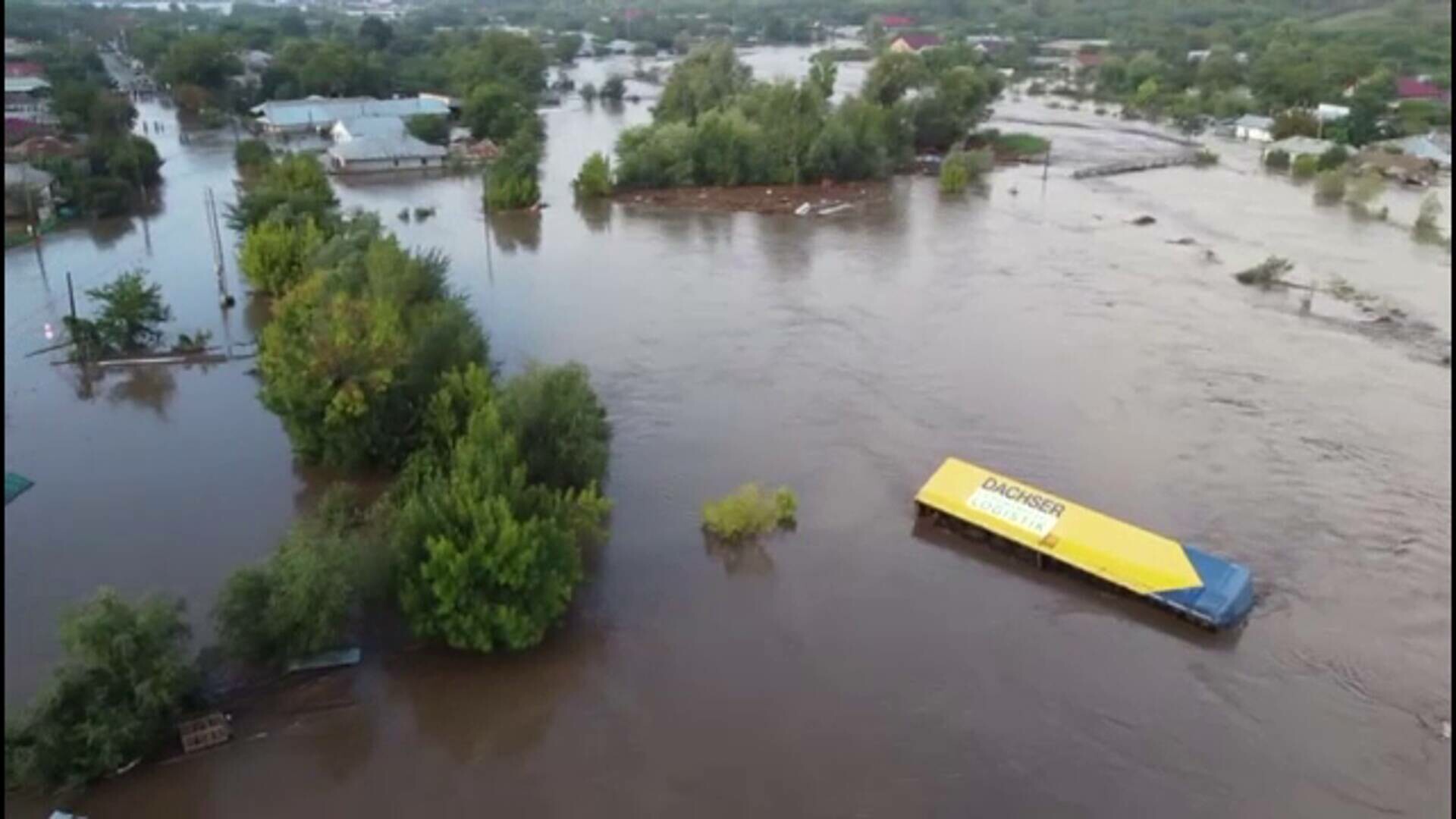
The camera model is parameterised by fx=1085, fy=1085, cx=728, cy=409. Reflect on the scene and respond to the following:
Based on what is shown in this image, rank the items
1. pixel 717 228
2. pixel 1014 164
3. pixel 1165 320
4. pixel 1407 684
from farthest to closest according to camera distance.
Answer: pixel 1014 164 < pixel 717 228 < pixel 1165 320 < pixel 1407 684

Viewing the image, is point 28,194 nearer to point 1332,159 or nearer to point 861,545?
point 861,545

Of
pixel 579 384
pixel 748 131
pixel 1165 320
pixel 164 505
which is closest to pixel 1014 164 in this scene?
pixel 748 131

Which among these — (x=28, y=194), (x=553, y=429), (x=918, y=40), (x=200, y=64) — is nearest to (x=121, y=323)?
(x=28, y=194)

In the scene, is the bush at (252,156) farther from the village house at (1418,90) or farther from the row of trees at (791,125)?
the village house at (1418,90)

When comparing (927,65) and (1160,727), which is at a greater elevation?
(927,65)

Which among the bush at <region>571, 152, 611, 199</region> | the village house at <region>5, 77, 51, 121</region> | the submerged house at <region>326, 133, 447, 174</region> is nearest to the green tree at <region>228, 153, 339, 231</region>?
the bush at <region>571, 152, 611, 199</region>

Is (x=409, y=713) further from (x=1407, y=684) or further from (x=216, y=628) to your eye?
(x=1407, y=684)

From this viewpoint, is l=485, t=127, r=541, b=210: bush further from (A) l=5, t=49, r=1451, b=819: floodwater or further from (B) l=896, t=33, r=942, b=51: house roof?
(B) l=896, t=33, r=942, b=51: house roof
